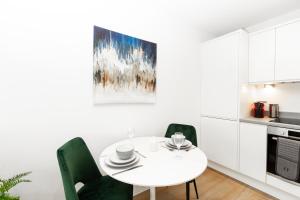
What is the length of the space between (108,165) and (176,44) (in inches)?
78.8

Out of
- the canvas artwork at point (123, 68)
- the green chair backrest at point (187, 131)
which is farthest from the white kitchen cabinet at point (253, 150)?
the canvas artwork at point (123, 68)

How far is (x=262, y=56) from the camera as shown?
225 centimetres

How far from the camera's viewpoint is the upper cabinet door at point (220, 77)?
2309 millimetres

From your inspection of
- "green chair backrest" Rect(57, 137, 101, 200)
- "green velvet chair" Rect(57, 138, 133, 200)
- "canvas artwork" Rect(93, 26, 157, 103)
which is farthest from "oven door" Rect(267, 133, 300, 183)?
"green chair backrest" Rect(57, 137, 101, 200)

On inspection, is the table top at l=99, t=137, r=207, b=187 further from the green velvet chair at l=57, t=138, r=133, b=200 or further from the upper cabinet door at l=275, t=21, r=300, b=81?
the upper cabinet door at l=275, t=21, r=300, b=81

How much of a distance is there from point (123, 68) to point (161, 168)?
47.0 inches

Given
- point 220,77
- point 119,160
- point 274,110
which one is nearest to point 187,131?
point 119,160

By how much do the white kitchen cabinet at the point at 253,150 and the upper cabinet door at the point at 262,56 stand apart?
0.74 m

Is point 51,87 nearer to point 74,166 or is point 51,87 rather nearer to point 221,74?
point 74,166

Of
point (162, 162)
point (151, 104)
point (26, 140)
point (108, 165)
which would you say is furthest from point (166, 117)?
point (26, 140)

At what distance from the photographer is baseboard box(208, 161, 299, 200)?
190 cm

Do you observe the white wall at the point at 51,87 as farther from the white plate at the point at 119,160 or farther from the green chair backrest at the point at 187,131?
the white plate at the point at 119,160

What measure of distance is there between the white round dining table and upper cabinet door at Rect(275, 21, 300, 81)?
5.67ft

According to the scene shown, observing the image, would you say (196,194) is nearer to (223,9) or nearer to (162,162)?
(162,162)
